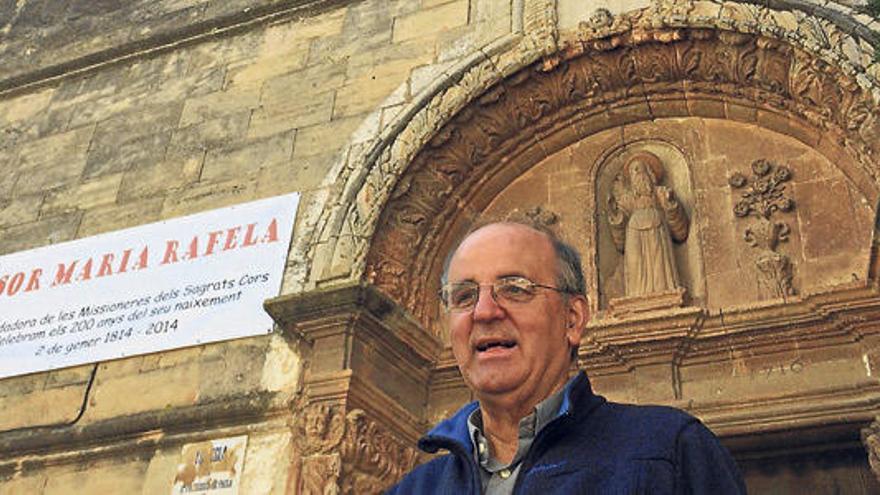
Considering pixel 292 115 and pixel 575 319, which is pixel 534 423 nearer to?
pixel 575 319

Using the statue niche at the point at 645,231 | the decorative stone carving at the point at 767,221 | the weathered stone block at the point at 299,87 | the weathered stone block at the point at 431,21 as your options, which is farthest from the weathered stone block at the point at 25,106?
the decorative stone carving at the point at 767,221

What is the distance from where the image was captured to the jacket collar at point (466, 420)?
1604 mm

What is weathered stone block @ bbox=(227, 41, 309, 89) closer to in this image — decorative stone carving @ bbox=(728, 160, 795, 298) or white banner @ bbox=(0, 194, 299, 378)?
white banner @ bbox=(0, 194, 299, 378)

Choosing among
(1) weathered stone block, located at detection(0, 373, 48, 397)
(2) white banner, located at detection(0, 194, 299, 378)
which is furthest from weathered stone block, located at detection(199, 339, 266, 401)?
(1) weathered stone block, located at detection(0, 373, 48, 397)

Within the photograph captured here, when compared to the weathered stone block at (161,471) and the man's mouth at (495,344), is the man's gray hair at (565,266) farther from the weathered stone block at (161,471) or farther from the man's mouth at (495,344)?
the weathered stone block at (161,471)

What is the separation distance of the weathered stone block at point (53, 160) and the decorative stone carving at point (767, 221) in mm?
4954

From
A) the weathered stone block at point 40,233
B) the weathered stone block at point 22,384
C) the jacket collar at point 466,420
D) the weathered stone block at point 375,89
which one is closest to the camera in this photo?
the jacket collar at point 466,420

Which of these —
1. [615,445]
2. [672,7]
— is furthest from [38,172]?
[615,445]

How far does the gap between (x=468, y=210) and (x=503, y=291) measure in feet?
13.6

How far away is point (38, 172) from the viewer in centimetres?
705

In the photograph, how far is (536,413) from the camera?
1.65 meters

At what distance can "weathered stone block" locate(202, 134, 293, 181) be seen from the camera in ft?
19.9

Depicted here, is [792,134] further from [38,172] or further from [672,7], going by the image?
[38,172]

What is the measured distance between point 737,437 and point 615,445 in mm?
3259
